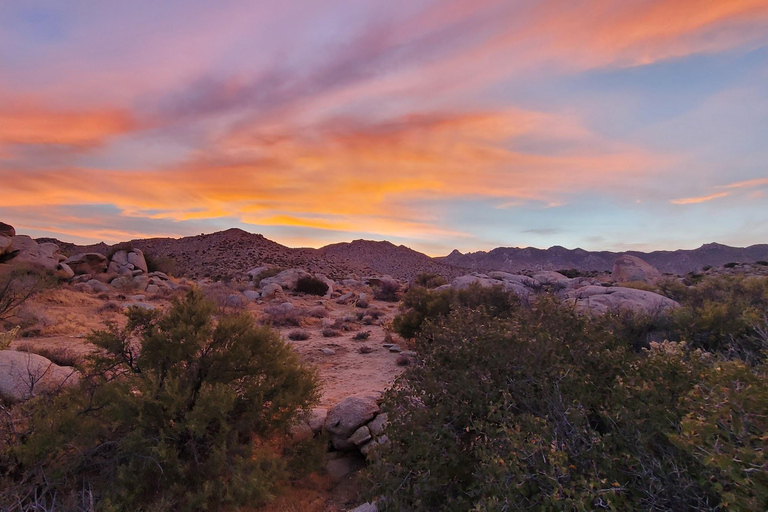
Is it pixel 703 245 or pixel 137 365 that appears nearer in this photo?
pixel 137 365

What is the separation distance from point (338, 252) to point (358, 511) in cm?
7803

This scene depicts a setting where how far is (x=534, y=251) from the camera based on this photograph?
298 feet

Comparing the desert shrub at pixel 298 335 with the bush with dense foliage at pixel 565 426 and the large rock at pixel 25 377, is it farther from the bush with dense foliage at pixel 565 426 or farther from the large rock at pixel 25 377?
the bush with dense foliage at pixel 565 426

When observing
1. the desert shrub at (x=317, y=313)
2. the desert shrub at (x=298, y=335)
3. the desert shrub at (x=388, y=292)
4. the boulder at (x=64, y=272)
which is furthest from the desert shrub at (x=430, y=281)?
the boulder at (x=64, y=272)

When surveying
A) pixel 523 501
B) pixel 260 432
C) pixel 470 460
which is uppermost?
pixel 523 501

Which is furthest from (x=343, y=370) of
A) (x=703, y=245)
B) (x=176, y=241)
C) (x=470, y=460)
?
(x=703, y=245)

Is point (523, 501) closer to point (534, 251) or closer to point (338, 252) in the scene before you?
point (338, 252)

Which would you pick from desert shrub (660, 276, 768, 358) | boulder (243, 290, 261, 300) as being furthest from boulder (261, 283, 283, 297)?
A: desert shrub (660, 276, 768, 358)

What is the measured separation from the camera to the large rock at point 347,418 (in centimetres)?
629

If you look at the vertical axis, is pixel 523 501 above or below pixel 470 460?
above

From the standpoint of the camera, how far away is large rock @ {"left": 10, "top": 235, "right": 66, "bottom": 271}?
791 inches

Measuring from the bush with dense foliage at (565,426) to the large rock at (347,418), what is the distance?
67.0 inches

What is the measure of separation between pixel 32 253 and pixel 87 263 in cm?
444

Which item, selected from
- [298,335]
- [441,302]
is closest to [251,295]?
[298,335]
